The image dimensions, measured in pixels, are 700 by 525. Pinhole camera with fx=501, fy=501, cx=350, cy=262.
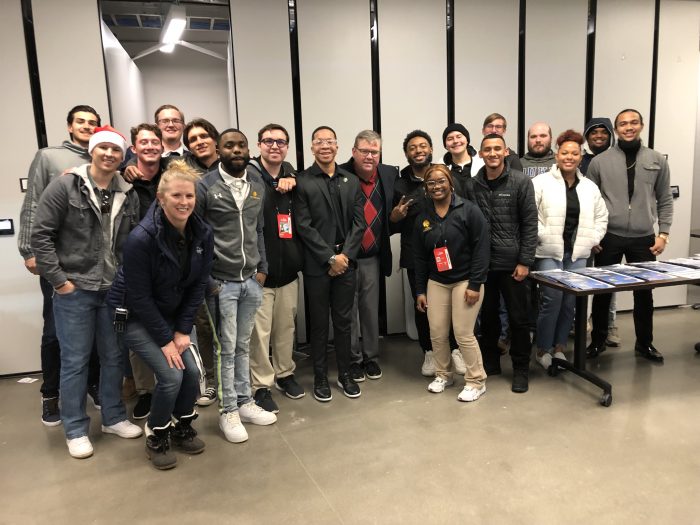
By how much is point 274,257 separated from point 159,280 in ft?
2.83

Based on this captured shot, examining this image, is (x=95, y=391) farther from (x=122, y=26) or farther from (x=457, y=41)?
(x=457, y=41)

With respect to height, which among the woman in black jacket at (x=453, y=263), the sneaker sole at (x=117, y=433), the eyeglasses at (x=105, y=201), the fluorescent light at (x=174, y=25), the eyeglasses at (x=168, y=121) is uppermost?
the fluorescent light at (x=174, y=25)

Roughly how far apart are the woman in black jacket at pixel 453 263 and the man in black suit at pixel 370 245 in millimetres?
308

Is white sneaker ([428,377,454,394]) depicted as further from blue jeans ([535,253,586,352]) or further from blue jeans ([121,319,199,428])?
blue jeans ([121,319,199,428])

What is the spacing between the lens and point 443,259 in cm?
309

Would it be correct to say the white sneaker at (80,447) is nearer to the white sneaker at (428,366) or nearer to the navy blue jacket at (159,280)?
the navy blue jacket at (159,280)

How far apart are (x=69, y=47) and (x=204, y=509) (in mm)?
3351

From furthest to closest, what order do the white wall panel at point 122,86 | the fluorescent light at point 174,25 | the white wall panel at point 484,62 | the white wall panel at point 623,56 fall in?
the white wall panel at point 623,56, the white wall panel at point 484,62, the fluorescent light at point 174,25, the white wall panel at point 122,86

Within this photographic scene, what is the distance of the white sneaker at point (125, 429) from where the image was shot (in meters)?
2.83

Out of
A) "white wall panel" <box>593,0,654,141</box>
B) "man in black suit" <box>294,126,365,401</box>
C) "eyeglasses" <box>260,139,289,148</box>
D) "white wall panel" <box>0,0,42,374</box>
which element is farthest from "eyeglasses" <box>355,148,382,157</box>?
"white wall panel" <box>593,0,654,141</box>

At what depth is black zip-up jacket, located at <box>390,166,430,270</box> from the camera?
342 cm

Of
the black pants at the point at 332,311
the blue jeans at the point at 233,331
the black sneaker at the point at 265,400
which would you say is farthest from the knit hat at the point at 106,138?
the black sneaker at the point at 265,400

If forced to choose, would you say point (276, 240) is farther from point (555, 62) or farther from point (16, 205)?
point (555, 62)

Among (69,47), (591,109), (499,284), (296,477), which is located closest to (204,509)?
(296,477)
